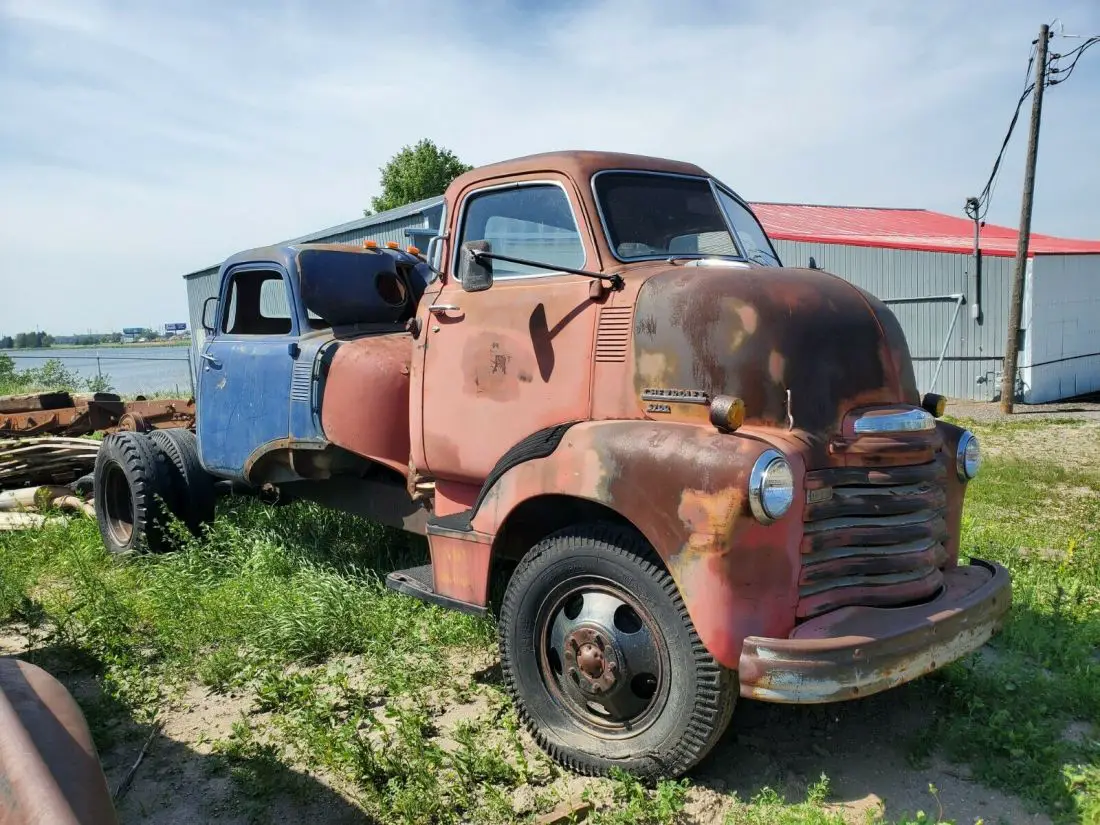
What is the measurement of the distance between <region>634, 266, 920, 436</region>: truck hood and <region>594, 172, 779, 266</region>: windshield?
43 cm

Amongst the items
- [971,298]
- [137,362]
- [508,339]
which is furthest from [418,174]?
[508,339]

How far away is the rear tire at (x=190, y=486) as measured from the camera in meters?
6.35

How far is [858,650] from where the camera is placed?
2863 mm

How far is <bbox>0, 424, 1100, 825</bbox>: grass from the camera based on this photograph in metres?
3.22

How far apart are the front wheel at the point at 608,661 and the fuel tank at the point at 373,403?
1.52 meters

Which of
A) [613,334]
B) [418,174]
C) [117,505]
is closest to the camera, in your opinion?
[613,334]

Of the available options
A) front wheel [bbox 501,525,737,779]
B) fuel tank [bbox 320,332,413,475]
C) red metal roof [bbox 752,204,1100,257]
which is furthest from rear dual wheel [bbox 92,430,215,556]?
red metal roof [bbox 752,204,1100,257]

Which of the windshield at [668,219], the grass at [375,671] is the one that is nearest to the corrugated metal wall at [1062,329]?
the grass at [375,671]

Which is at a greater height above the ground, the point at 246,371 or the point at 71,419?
the point at 246,371

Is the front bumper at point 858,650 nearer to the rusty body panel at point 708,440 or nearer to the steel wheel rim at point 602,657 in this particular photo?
the rusty body panel at point 708,440

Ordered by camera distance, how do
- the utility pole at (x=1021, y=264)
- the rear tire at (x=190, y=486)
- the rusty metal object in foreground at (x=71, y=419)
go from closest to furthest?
the rear tire at (x=190, y=486) → the rusty metal object in foreground at (x=71, y=419) → the utility pole at (x=1021, y=264)

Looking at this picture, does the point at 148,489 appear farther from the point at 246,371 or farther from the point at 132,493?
the point at 246,371

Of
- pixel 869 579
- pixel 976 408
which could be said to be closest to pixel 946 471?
pixel 869 579

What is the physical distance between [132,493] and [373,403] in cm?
246
